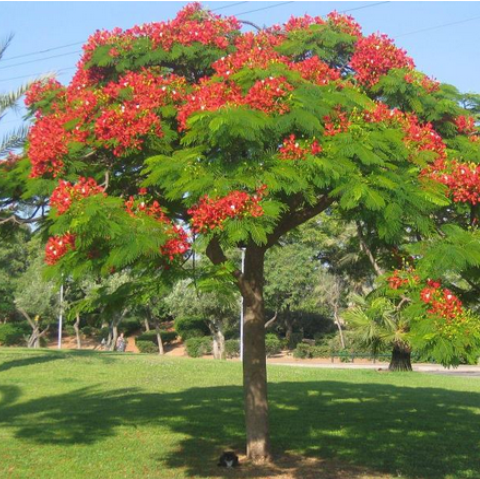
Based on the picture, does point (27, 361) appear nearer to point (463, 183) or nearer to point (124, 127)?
point (124, 127)

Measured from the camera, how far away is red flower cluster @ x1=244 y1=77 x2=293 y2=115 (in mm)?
7438

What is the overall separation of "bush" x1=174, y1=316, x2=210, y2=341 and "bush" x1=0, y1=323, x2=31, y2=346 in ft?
37.0

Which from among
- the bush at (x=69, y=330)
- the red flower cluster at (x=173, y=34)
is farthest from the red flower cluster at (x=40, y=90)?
the bush at (x=69, y=330)

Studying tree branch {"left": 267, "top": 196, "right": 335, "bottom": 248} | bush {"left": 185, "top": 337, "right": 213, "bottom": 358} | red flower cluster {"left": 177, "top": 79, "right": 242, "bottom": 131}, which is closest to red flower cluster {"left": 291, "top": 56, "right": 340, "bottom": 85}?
red flower cluster {"left": 177, "top": 79, "right": 242, "bottom": 131}

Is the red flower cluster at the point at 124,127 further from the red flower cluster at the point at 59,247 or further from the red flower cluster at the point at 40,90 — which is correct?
the red flower cluster at the point at 40,90

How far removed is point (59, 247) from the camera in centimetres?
726

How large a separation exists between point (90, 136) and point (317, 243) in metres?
34.8

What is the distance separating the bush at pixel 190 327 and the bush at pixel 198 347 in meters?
5.07

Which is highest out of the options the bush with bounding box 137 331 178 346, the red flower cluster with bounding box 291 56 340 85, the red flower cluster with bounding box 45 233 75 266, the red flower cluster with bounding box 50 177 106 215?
the red flower cluster with bounding box 291 56 340 85

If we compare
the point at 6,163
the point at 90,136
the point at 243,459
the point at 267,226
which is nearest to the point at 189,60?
the point at 90,136

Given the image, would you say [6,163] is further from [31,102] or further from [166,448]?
[166,448]

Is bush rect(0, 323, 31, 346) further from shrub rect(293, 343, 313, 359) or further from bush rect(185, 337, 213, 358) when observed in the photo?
shrub rect(293, 343, 313, 359)

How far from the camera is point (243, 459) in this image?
9.85 meters

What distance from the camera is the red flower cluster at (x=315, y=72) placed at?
27.2ft
